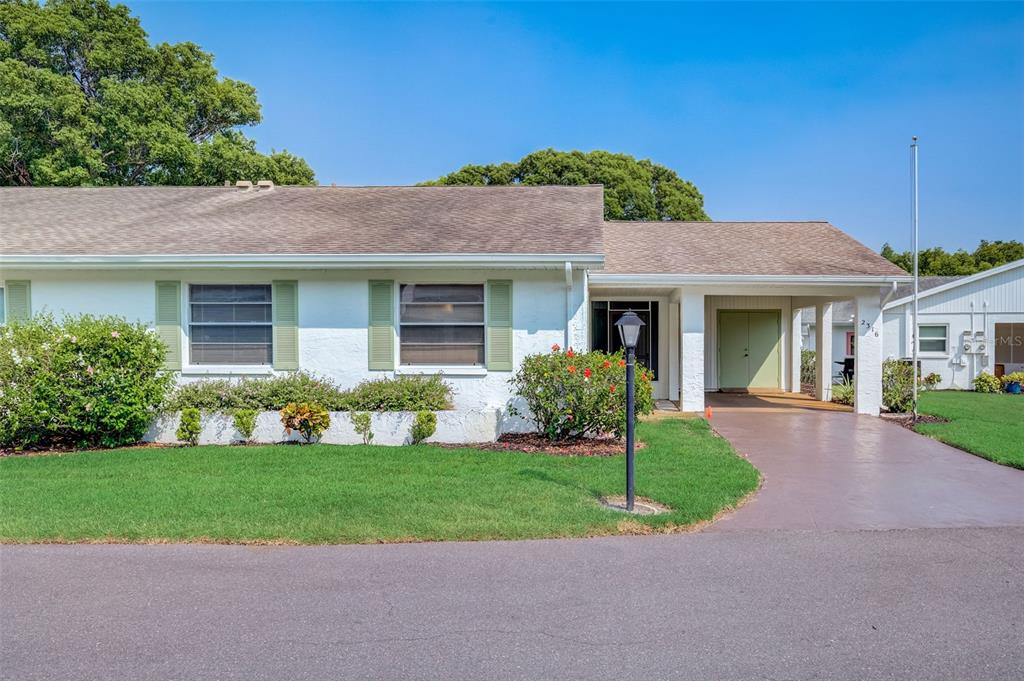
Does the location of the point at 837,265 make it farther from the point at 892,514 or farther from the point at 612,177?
the point at 612,177

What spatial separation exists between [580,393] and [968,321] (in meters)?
17.9

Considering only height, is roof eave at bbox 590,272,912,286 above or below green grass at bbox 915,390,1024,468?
above

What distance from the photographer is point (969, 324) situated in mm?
20859

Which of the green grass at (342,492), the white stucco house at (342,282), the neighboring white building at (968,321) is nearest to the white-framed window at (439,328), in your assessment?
the white stucco house at (342,282)

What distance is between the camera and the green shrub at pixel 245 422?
990 cm

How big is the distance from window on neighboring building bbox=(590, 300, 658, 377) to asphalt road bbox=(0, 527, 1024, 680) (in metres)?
10.1

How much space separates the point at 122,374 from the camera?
958 cm

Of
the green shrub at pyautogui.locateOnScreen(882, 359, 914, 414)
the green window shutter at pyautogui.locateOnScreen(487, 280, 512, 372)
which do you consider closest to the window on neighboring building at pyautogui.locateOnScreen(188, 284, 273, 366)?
the green window shutter at pyautogui.locateOnScreen(487, 280, 512, 372)

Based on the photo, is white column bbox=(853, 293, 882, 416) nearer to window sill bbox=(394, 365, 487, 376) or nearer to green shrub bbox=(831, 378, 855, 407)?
green shrub bbox=(831, 378, 855, 407)

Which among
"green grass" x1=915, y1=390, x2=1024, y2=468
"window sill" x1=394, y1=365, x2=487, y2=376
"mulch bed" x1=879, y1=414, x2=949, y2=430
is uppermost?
"window sill" x1=394, y1=365, x2=487, y2=376

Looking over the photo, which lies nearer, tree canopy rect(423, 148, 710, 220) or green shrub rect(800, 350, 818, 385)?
green shrub rect(800, 350, 818, 385)

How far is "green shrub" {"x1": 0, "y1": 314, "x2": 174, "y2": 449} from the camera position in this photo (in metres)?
9.28

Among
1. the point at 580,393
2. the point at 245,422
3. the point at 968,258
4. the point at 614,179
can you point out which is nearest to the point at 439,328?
the point at 580,393

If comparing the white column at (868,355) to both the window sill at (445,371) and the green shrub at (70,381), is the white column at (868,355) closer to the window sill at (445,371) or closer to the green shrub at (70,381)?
the window sill at (445,371)
